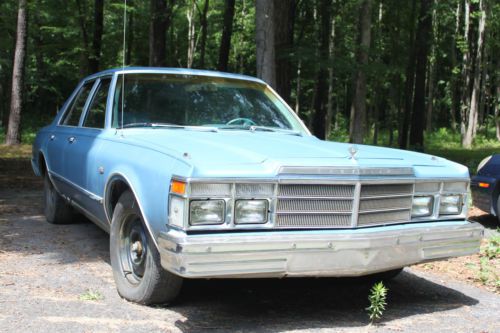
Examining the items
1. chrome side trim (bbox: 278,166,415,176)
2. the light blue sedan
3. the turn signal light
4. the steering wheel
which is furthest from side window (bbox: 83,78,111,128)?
chrome side trim (bbox: 278,166,415,176)

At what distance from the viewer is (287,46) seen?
11891 millimetres

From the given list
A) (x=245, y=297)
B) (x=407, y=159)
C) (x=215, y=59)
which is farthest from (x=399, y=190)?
(x=215, y=59)

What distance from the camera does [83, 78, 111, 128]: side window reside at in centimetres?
504

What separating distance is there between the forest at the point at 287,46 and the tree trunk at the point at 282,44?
2 cm

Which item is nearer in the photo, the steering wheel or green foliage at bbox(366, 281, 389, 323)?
green foliage at bbox(366, 281, 389, 323)

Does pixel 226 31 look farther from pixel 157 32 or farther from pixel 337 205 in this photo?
pixel 337 205

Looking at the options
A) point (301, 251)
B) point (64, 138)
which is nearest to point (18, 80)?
point (64, 138)

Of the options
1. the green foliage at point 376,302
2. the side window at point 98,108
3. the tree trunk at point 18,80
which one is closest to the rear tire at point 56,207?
the side window at point 98,108

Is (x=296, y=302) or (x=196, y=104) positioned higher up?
(x=196, y=104)

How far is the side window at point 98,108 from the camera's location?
5.04m

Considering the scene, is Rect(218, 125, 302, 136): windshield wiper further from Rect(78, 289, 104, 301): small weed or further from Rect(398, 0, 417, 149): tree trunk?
Rect(398, 0, 417, 149): tree trunk

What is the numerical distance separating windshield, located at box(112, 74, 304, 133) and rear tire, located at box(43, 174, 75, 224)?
85.6 inches

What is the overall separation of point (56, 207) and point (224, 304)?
3.36m

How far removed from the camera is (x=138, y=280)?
3.91m
